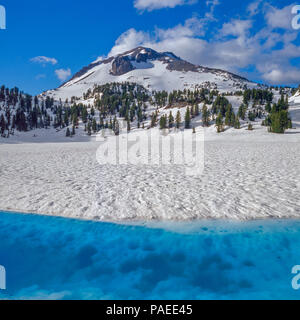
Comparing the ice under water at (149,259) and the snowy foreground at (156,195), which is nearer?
the ice under water at (149,259)

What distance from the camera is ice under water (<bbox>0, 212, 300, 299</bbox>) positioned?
419 cm

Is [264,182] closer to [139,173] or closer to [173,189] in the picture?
[173,189]

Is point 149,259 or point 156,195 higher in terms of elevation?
point 156,195

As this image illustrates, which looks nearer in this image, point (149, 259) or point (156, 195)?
point (149, 259)

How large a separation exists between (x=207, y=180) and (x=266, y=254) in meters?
6.57

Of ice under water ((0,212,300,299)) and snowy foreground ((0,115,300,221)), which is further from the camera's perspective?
snowy foreground ((0,115,300,221))

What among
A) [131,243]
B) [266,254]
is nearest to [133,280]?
[131,243]

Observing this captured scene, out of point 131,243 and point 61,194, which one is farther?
point 61,194

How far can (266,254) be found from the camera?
5.28 m

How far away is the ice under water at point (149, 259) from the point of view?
13.8 feet

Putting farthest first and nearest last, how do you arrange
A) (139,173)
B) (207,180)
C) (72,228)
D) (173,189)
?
(139,173) → (207,180) → (173,189) → (72,228)

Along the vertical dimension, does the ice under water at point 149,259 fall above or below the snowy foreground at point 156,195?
below

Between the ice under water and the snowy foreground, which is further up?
the snowy foreground

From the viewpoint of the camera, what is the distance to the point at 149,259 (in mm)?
5176
